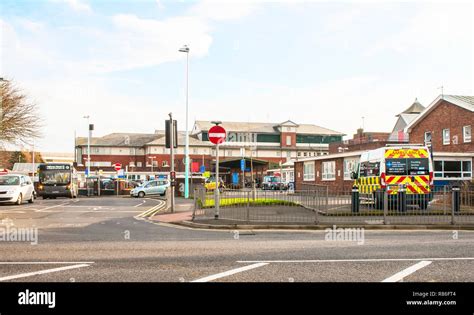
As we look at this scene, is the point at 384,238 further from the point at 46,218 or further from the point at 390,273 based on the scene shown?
the point at 46,218

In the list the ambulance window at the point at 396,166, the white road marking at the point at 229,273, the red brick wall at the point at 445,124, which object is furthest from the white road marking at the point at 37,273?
the red brick wall at the point at 445,124

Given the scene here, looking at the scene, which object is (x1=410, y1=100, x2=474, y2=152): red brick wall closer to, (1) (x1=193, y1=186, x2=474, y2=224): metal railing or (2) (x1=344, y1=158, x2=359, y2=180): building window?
(2) (x1=344, y1=158, x2=359, y2=180): building window

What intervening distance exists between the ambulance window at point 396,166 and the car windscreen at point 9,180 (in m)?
19.3

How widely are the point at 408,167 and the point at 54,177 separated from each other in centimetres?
2599

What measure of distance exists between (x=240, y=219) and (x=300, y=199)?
239 cm

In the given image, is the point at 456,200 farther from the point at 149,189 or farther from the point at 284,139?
the point at 284,139

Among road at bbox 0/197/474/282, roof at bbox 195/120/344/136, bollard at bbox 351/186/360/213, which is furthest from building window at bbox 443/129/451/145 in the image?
roof at bbox 195/120/344/136

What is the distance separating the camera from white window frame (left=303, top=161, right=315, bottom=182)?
49.2 metres

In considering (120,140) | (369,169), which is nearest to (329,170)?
(369,169)

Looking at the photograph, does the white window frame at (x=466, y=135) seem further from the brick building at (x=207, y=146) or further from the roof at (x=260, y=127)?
the roof at (x=260, y=127)

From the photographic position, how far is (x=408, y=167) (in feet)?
63.4

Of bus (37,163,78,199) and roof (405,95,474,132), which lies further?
roof (405,95,474,132)

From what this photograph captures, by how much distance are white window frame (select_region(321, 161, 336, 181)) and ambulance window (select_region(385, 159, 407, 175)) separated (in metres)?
24.7

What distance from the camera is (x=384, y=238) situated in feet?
39.0
